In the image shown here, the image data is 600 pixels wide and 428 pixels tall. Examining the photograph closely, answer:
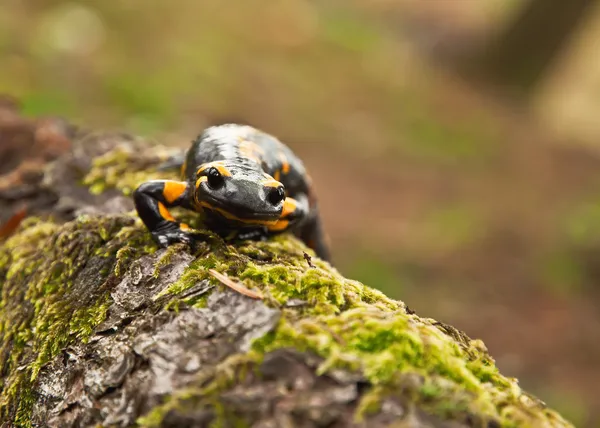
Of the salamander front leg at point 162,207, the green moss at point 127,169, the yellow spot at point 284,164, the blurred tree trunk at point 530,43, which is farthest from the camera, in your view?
the blurred tree trunk at point 530,43

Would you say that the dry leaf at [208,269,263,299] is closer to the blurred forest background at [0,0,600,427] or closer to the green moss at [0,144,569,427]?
the green moss at [0,144,569,427]

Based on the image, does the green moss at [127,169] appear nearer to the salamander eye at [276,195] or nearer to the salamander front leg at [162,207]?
the salamander front leg at [162,207]

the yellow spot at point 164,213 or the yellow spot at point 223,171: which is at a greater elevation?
the yellow spot at point 223,171

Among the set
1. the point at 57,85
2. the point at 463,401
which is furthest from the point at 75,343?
the point at 57,85

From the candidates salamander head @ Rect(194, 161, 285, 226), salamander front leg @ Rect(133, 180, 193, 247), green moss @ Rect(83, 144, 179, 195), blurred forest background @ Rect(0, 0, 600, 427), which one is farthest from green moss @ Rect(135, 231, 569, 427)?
blurred forest background @ Rect(0, 0, 600, 427)

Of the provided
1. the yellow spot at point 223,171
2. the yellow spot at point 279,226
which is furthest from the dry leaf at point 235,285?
the yellow spot at point 279,226

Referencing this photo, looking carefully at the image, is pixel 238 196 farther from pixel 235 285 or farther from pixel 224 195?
pixel 235 285

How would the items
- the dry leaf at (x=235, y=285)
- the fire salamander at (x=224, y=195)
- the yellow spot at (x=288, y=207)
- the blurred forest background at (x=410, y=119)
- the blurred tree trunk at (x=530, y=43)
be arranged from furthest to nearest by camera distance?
1. the blurred tree trunk at (x=530, y=43)
2. the blurred forest background at (x=410, y=119)
3. the yellow spot at (x=288, y=207)
4. the fire salamander at (x=224, y=195)
5. the dry leaf at (x=235, y=285)

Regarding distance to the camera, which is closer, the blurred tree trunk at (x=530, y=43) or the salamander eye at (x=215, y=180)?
the salamander eye at (x=215, y=180)

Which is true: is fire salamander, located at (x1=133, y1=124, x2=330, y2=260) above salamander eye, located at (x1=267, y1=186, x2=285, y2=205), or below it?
below
